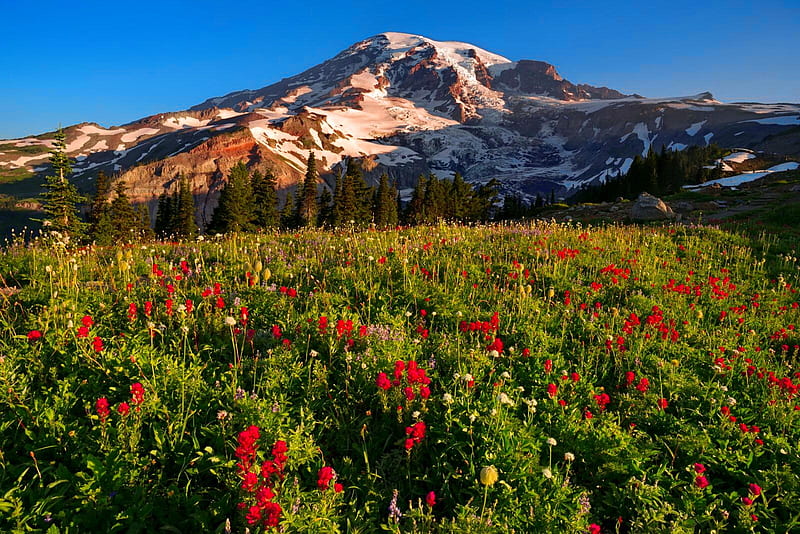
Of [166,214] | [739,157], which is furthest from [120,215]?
[739,157]

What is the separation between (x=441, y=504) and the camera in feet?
10.6

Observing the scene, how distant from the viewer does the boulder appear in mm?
25636

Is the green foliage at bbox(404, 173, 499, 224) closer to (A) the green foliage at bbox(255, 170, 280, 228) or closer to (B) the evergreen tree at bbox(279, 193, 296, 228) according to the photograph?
(B) the evergreen tree at bbox(279, 193, 296, 228)

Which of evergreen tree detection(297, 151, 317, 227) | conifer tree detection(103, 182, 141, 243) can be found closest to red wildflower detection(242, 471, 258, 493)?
conifer tree detection(103, 182, 141, 243)

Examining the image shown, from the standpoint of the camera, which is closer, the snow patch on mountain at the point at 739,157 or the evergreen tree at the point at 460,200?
the evergreen tree at the point at 460,200

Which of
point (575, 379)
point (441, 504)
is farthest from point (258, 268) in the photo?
point (575, 379)

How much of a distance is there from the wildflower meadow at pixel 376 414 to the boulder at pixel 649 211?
21.9 m

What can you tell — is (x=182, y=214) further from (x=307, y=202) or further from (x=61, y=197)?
(x=61, y=197)

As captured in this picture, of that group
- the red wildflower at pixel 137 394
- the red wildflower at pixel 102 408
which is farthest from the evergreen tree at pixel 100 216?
the red wildflower at pixel 102 408

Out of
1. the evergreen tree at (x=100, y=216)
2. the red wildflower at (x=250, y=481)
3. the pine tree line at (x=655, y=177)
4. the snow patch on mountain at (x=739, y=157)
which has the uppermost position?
the snow patch on mountain at (x=739, y=157)

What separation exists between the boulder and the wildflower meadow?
21.9m

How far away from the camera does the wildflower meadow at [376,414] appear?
108 inches

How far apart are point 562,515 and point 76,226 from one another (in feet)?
119

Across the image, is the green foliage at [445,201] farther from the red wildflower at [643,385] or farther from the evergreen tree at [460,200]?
the red wildflower at [643,385]
